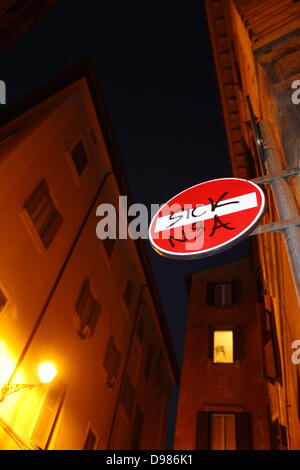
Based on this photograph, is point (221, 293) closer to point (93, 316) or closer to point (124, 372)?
point (124, 372)

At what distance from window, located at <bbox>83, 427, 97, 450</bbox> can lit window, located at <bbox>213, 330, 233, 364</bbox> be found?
19.0ft

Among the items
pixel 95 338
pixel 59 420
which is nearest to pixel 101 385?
pixel 95 338

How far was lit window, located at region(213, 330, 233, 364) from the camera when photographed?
1545cm

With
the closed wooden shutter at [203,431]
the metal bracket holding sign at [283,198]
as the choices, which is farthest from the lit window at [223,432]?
the metal bracket holding sign at [283,198]

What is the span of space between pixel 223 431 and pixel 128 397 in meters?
6.07

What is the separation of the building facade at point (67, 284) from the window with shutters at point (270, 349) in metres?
6.57

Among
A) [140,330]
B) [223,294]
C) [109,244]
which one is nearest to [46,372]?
[109,244]

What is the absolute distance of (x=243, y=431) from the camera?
41.0 feet

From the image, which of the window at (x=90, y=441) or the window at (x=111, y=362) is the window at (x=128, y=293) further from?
the window at (x=90, y=441)

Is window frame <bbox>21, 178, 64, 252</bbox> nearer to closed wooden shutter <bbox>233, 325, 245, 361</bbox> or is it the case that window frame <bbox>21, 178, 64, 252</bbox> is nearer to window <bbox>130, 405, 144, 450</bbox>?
closed wooden shutter <bbox>233, 325, 245, 361</bbox>

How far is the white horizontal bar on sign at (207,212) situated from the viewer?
161 inches

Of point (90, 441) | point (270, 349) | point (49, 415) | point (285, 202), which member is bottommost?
point (285, 202)

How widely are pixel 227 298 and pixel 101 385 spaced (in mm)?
7676

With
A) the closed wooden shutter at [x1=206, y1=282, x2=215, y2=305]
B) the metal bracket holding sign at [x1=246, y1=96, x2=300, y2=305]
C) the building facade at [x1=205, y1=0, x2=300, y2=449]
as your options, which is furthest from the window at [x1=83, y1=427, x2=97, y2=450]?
the metal bracket holding sign at [x1=246, y1=96, x2=300, y2=305]
